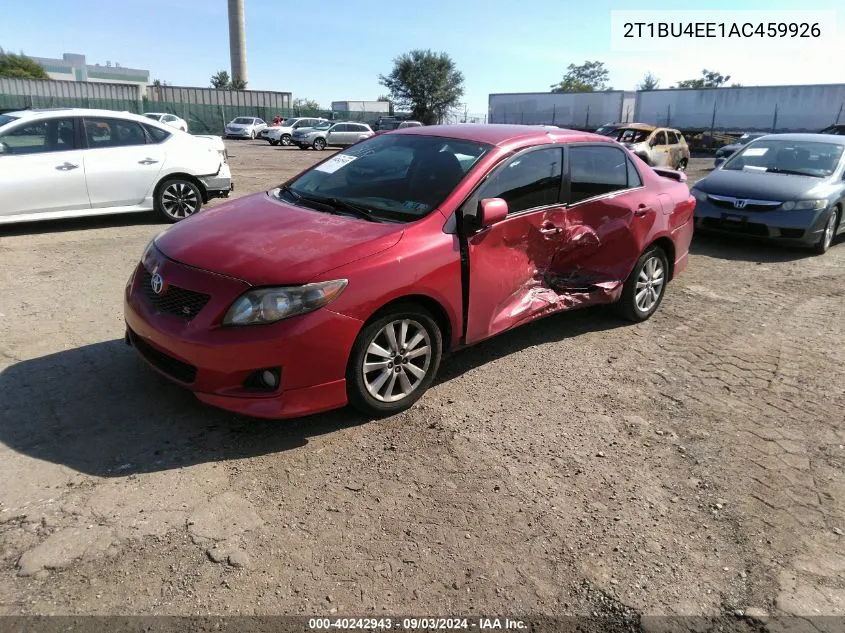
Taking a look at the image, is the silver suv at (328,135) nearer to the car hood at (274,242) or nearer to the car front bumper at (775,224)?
the car front bumper at (775,224)

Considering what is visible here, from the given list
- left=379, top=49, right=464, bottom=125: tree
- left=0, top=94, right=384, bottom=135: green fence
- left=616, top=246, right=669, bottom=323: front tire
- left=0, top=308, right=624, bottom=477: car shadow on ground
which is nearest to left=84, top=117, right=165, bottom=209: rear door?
left=0, top=308, right=624, bottom=477: car shadow on ground

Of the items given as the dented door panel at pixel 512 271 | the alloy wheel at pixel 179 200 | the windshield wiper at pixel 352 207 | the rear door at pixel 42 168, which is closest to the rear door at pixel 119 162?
the rear door at pixel 42 168

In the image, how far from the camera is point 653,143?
1923cm

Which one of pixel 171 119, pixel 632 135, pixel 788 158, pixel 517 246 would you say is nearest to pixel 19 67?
pixel 171 119

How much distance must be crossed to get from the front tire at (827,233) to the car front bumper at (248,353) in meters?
7.80

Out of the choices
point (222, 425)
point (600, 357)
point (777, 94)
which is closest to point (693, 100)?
point (777, 94)

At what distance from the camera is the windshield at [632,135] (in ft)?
63.0

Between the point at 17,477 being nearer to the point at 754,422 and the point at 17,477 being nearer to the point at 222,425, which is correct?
the point at 222,425

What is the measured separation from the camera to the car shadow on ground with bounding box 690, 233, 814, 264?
8281 mm

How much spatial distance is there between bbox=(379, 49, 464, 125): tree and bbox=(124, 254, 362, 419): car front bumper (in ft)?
210

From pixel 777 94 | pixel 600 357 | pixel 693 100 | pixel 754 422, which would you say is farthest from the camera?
pixel 693 100

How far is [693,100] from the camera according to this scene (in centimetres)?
3503

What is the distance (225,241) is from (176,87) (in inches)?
2214

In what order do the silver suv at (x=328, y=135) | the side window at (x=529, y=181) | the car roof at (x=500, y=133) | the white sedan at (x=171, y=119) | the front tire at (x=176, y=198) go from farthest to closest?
the silver suv at (x=328, y=135) < the white sedan at (x=171, y=119) < the front tire at (x=176, y=198) < the car roof at (x=500, y=133) < the side window at (x=529, y=181)
